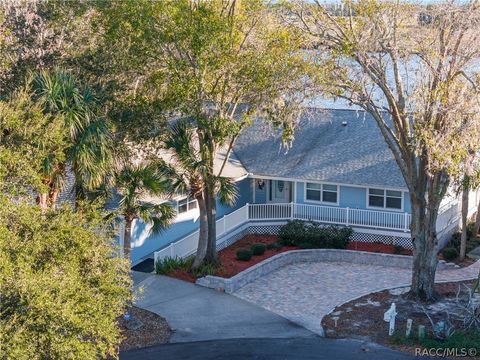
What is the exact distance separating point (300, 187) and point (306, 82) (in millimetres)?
10591

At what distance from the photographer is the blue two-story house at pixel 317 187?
97.0 feet

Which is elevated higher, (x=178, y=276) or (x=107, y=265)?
(x=107, y=265)

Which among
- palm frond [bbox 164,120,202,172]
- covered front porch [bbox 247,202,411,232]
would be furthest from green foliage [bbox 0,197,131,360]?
covered front porch [bbox 247,202,411,232]

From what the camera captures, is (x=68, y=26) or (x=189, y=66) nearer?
(x=189, y=66)

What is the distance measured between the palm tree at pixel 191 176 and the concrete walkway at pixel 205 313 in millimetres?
1810

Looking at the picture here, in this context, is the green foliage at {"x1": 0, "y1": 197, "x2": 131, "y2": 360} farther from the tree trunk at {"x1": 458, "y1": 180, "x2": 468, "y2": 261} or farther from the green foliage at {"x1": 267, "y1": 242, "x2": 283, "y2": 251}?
the tree trunk at {"x1": 458, "y1": 180, "x2": 468, "y2": 261}

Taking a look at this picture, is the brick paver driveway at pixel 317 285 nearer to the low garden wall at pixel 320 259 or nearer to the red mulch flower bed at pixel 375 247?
the low garden wall at pixel 320 259

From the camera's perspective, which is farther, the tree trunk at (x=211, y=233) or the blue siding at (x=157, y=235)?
the blue siding at (x=157, y=235)

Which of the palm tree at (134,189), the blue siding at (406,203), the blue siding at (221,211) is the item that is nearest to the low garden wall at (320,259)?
the blue siding at (406,203)

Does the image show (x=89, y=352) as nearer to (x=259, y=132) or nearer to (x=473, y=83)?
(x=473, y=83)

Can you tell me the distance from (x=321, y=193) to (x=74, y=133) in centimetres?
1528

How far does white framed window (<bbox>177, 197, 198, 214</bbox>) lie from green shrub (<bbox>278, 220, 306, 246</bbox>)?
3.97 meters

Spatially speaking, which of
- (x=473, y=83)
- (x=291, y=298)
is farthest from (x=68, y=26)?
(x=473, y=83)

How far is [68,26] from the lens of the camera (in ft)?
82.5
